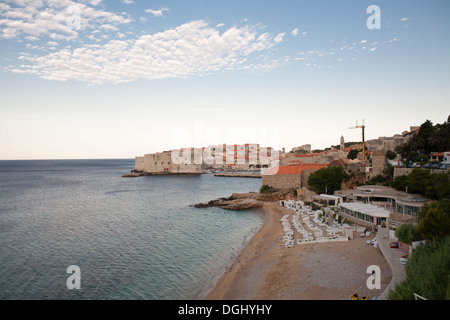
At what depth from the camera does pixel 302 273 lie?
11.7 meters

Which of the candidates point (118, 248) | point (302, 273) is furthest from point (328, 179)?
point (118, 248)

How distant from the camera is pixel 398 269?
10055mm

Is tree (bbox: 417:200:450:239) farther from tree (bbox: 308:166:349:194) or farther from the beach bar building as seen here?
tree (bbox: 308:166:349:194)

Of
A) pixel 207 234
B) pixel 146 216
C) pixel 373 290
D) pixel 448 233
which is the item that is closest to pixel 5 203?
pixel 146 216

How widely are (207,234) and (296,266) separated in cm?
834

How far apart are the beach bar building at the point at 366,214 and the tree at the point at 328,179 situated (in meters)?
8.49

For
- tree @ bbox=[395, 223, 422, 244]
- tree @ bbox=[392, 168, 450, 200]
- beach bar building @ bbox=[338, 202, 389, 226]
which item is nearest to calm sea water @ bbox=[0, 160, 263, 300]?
beach bar building @ bbox=[338, 202, 389, 226]

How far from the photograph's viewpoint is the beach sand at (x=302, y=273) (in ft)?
33.0

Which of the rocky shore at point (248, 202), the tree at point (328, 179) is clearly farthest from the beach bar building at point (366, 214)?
the rocky shore at point (248, 202)

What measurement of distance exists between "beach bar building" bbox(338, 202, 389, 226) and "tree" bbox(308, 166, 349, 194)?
849 cm

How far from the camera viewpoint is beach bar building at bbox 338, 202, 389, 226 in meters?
16.5

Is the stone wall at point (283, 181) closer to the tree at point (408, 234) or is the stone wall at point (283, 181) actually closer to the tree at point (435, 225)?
the tree at point (408, 234)

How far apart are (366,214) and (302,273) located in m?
7.84

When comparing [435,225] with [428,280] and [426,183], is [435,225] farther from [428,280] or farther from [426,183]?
[426,183]
